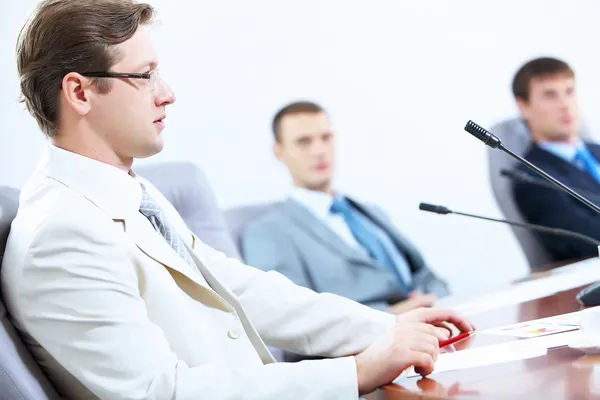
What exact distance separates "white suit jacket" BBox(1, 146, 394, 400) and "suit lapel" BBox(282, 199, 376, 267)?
2.03 meters

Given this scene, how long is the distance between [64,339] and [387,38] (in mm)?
3349

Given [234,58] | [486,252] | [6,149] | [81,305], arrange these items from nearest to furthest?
[81,305]
[6,149]
[234,58]
[486,252]

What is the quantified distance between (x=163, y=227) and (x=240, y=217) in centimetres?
176

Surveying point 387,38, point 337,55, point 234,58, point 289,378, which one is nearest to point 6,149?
point 234,58

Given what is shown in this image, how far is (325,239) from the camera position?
3.50 meters

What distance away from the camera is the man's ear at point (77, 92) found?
139cm

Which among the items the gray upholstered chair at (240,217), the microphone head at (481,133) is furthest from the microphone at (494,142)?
the gray upholstered chair at (240,217)

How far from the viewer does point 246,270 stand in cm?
168

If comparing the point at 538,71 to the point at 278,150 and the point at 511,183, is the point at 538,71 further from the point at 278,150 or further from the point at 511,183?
the point at 278,150

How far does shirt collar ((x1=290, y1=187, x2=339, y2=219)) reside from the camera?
3.73 meters

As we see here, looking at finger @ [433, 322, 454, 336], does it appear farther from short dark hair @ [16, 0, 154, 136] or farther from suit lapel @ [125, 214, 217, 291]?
short dark hair @ [16, 0, 154, 136]

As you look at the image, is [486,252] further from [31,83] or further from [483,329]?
[31,83]

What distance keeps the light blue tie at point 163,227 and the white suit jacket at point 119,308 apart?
0.03 meters

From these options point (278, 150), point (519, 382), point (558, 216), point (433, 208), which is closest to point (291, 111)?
point (278, 150)
